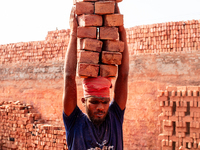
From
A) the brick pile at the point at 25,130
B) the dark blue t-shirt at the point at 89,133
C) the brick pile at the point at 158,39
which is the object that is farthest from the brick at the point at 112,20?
the brick pile at the point at 25,130

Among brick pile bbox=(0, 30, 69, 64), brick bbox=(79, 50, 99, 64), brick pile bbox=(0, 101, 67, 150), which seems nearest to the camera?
brick bbox=(79, 50, 99, 64)

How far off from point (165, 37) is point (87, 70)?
6.71 metres

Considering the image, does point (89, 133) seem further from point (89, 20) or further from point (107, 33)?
point (89, 20)

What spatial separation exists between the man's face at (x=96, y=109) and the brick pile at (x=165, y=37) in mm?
6593

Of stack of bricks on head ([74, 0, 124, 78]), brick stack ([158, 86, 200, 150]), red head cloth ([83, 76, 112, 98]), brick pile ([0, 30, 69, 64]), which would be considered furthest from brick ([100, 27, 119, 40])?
brick pile ([0, 30, 69, 64])

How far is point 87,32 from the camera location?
3.16 m

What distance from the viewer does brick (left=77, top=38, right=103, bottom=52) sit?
311cm

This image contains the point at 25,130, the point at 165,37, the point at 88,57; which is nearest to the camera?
the point at 88,57

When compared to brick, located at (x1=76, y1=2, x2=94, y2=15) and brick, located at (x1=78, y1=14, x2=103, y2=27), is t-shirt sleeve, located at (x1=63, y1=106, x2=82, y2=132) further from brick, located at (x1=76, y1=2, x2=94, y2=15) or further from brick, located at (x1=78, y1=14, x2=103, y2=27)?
brick, located at (x1=76, y1=2, x2=94, y2=15)

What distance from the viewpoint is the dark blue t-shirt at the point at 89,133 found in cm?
296

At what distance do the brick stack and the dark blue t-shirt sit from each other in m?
4.21

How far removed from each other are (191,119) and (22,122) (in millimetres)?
7299

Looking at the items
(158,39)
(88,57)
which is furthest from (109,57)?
(158,39)

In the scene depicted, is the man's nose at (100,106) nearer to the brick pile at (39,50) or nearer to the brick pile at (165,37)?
the brick pile at (165,37)
